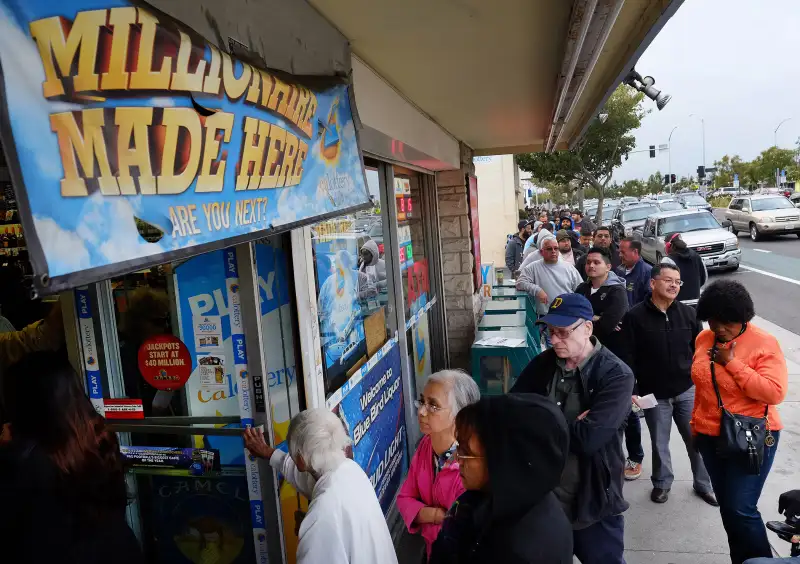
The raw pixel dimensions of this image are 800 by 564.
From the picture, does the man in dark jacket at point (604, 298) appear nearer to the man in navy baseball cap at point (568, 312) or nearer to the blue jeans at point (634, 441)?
the blue jeans at point (634, 441)

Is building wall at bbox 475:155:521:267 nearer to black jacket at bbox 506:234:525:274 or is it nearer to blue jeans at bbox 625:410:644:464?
black jacket at bbox 506:234:525:274

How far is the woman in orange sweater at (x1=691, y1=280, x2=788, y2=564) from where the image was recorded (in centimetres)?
301

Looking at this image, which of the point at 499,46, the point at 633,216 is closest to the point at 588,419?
the point at 499,46

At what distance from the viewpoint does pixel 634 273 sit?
648 cm

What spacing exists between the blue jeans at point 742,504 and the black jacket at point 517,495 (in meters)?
1.86

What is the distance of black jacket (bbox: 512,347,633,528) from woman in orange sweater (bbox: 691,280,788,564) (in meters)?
0.66

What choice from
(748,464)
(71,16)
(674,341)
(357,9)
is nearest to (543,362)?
(748,464)

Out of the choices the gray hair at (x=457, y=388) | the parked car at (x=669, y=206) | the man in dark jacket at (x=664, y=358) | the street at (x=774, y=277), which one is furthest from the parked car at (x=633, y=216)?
the gray hair at (x=457, y=388)

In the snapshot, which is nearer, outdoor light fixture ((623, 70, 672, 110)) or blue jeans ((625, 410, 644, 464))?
blue jeans ((625, 410, 644, 464))

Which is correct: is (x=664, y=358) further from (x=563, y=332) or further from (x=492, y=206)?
(x=492, y=206)

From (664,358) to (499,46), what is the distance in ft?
8.09

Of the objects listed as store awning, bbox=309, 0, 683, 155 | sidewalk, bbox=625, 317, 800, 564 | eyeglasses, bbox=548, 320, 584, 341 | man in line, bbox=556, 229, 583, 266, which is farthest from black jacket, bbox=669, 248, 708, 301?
eyeglasses, bbox=548, 320, 584, 341

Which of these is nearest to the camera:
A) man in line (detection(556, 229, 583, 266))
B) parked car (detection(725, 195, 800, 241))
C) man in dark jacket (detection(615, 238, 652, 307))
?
man in dark jacket (detection(615, 238, 652, 307))

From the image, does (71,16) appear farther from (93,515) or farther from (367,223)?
(367,223)
